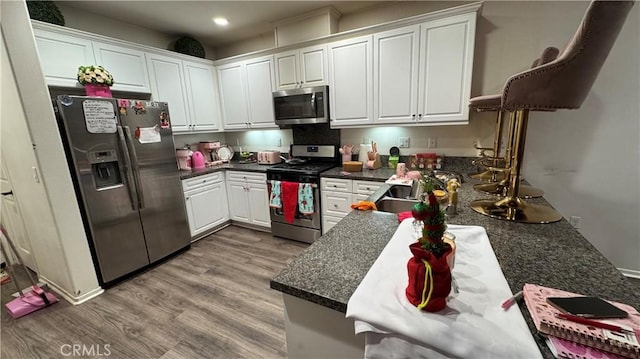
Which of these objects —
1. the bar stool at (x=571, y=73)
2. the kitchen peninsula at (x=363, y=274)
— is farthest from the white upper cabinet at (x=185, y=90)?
the bar stool at (x=571, y=73)

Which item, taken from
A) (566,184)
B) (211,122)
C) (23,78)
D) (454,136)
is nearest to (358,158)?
(454,136)

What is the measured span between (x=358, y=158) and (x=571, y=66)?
92.0 inches

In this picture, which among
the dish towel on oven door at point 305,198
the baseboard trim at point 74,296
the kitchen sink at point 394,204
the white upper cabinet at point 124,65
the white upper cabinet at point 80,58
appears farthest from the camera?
the dish towel on oven door at point 305,198

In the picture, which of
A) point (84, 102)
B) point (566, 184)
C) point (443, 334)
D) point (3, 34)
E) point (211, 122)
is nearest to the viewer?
point (443, 334)

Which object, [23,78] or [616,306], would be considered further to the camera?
[23,78]

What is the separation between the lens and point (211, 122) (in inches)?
144

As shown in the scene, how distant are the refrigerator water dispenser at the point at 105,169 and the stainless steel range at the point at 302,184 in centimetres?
150

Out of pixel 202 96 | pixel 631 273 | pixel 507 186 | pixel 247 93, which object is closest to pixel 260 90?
pixel 247 93

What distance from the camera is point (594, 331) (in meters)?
0.51

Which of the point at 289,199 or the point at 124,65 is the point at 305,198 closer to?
the point at 289,199

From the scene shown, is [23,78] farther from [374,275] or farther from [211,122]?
[374,275]

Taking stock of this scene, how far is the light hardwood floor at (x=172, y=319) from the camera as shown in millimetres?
1672

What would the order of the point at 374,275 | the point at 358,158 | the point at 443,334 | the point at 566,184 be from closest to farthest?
the point at 443,334 → the point at 374,275 → the point at 566,184 → the point at 358,158

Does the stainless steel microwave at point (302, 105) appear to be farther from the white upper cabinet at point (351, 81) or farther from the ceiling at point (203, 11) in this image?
the ceiling at point (203, 11)
